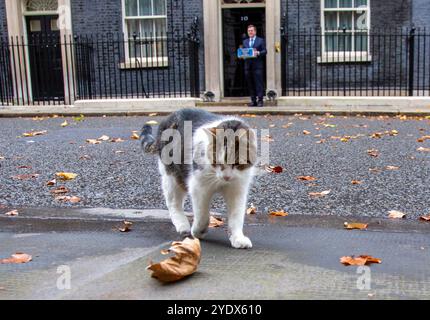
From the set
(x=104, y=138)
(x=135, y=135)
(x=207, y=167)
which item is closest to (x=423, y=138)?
(x=135, y=135)

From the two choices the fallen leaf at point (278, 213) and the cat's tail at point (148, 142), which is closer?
the cat's tail at point (148, 142)

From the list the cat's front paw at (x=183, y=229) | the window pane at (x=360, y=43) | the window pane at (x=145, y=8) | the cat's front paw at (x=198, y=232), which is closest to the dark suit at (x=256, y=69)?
the window pane at (x=360, y=43)

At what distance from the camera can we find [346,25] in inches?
672

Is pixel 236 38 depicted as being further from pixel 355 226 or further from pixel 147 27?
pixel 355 226

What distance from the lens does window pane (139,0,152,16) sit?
17531mm

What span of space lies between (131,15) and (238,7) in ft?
10.9

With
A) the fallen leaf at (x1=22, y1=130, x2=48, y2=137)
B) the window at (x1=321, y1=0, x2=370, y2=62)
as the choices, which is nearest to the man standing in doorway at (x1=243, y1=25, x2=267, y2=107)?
the window at (x1=321, y1=0, x2=370, y2=62)

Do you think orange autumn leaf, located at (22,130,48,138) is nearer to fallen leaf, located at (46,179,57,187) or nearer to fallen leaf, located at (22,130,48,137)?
fallen leaf, located at (22,130,48,137)

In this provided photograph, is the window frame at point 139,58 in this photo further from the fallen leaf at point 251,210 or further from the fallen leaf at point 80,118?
the fallen leaf at point 251,210

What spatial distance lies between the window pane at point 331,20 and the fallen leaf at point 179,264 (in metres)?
15.0

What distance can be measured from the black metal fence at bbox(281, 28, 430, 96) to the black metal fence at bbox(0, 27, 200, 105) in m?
3.01

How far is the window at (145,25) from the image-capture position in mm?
17406

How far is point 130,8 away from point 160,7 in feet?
3.04
